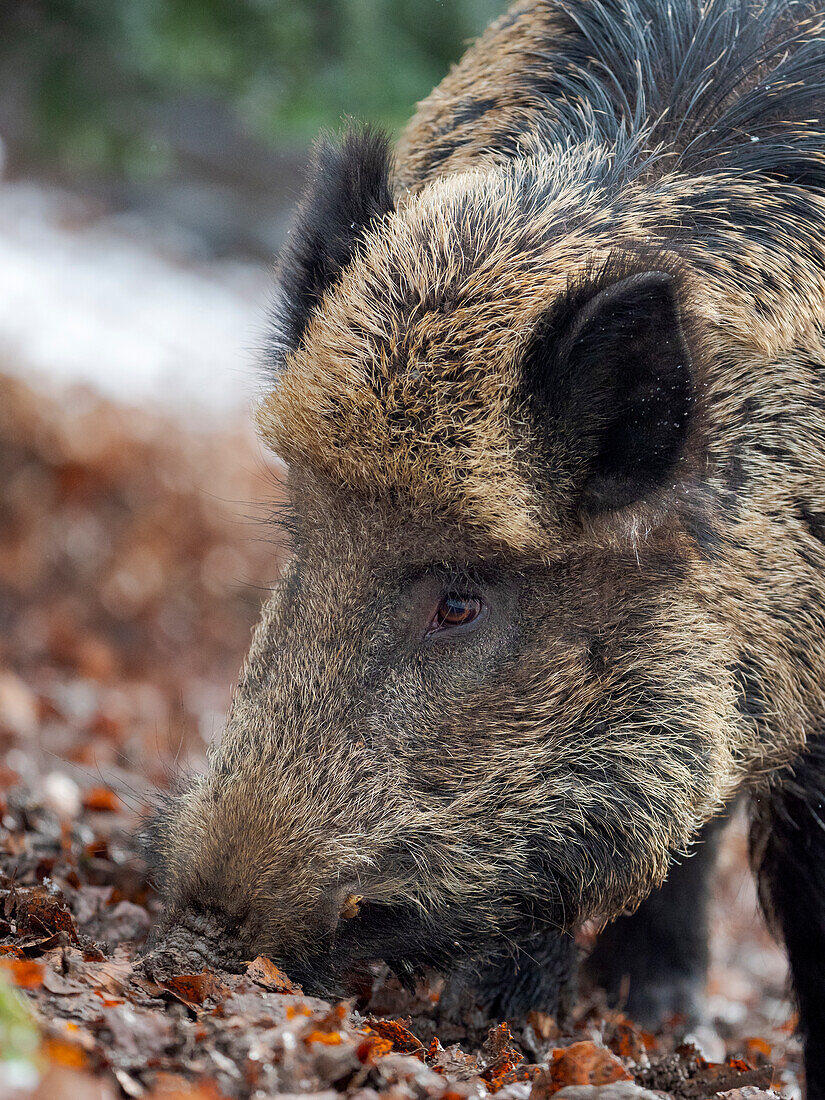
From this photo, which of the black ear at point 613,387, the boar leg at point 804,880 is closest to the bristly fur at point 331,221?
the black ear at point 613,387

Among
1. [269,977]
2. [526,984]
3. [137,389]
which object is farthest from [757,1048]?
[137,389]

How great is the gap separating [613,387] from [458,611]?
2.31ft

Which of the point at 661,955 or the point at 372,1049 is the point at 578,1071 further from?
the point at 661,955

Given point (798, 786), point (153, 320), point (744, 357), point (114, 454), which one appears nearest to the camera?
point (744, 357)

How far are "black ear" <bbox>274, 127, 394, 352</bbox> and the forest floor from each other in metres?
0.52

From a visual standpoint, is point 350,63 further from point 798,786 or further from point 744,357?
point 798,786

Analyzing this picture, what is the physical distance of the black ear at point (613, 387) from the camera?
2895 millimetres

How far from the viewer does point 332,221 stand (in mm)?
3430

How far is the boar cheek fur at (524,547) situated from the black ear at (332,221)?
0.01 meters

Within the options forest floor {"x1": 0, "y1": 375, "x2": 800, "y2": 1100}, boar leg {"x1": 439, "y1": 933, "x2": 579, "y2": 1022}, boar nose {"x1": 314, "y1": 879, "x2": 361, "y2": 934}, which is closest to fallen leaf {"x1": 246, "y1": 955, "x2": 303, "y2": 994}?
forest floor {"x1": 0, "y1": 375, "x2": 800, "y2": 1100}

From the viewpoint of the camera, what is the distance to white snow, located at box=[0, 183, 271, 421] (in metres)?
12.2

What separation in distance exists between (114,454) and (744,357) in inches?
287

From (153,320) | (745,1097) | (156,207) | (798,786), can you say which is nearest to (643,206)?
(798,786)

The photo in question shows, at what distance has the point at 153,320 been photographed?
1481 cm
